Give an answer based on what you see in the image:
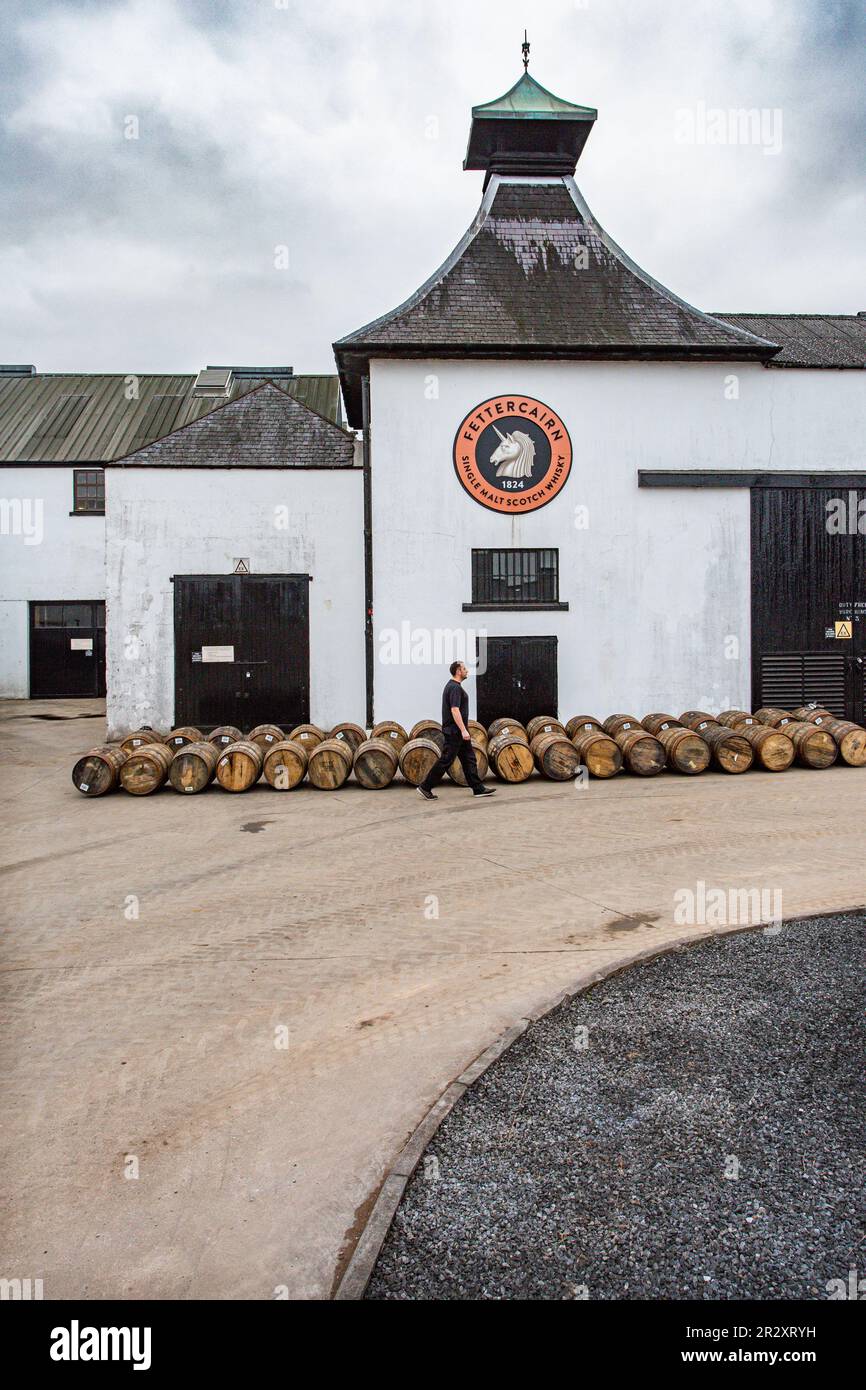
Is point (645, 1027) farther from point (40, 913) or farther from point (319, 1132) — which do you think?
point (40, 913)

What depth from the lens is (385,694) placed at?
1805 centimetres

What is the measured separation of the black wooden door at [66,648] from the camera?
31.7 m

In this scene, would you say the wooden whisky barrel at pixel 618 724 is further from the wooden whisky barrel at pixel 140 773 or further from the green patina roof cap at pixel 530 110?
the green patina roof cap at pixel 530 110

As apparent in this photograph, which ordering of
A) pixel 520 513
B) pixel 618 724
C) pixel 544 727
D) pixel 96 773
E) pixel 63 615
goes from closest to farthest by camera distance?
pixel 96 773
pixel 544 727
pixel 618 724
pixel 520 513
pixel 63 615

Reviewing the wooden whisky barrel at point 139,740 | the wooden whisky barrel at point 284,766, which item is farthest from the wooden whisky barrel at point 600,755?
the wooden whisky barrel at point 139,740

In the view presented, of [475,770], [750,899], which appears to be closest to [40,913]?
[750,899]

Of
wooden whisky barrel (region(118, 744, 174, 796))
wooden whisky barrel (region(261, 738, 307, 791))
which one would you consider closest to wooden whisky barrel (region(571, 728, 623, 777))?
wooden whisky barrel (region(261, 738, 307, 791))

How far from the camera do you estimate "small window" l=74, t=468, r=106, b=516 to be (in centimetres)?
3181

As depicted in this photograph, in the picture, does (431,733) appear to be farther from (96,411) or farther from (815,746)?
(96,411)

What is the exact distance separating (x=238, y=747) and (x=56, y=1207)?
34.9 ft

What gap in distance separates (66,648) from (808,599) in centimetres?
2297

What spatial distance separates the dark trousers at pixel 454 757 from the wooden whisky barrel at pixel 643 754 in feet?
8.70

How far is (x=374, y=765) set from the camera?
14.3 m

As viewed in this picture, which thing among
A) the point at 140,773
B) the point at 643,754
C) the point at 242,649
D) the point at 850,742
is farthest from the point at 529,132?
the point at 140,773
